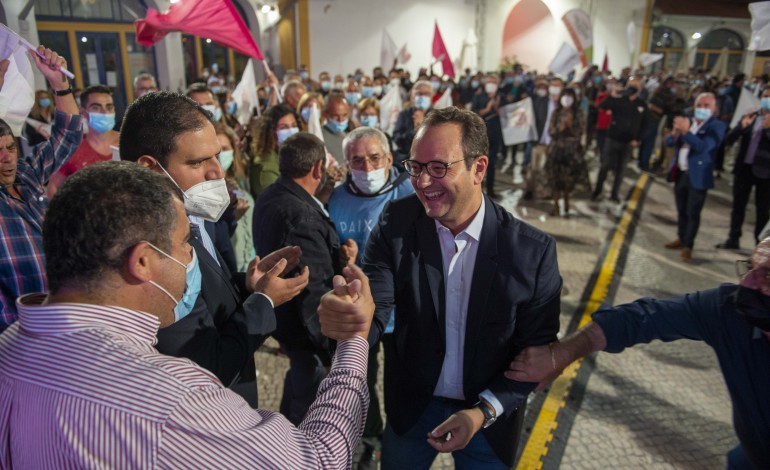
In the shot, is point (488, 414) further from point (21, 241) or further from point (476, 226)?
point (21, 241)

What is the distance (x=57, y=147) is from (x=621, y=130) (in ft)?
26.2

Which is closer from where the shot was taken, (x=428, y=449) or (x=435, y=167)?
(x=435, y=167)

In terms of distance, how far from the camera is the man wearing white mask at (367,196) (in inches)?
127

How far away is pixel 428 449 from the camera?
2.22 metres

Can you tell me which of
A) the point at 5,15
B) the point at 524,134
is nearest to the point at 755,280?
the point at 524,134

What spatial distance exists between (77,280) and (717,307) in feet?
6.97

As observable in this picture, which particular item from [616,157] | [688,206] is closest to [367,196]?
[688,206]

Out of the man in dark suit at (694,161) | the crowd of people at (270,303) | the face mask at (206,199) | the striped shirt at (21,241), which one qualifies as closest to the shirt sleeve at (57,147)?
the crowd of people at (270,303)

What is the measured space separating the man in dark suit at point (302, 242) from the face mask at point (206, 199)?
458 millimetres

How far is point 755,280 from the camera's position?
165 cm

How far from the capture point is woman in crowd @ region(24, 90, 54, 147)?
244 inches

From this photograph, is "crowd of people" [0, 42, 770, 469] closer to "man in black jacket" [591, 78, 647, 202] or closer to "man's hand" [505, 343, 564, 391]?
"man's hand" [505, 343, 564, 391]

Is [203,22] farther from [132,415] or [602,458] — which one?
[602,458]

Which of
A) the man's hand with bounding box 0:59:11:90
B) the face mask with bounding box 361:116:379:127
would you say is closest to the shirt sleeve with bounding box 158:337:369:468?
the man's hand with bounding box 0:59:11:90
